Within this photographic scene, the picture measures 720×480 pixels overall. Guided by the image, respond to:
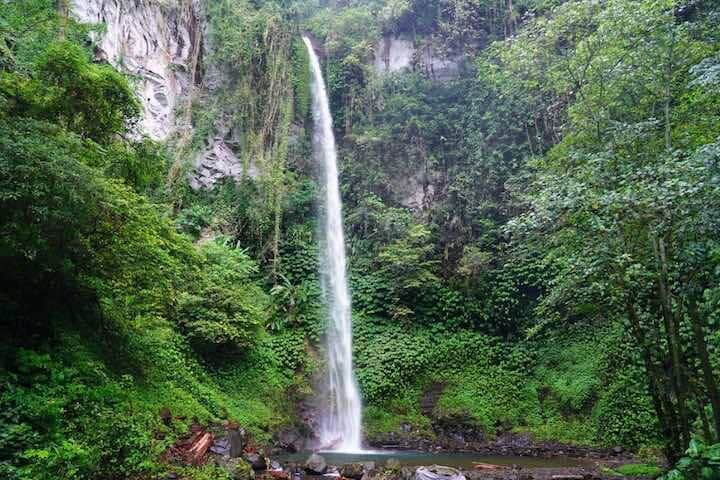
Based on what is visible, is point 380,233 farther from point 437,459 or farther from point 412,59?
point 412,59

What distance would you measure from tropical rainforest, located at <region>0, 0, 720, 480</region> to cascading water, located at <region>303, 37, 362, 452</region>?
423 millimetres

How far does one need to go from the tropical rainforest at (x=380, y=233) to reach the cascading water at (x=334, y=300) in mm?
423

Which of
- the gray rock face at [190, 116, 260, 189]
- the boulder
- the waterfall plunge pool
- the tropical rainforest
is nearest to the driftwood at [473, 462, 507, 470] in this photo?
the waterfall plunge pool

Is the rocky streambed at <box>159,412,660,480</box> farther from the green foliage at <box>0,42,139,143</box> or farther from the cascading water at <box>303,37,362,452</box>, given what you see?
the green foliage at <box>0,42,139,143</box>

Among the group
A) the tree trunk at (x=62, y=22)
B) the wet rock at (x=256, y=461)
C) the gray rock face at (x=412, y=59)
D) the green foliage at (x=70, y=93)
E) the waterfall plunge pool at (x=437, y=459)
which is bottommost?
the waterfall plunge pool at (x=437, y=459)

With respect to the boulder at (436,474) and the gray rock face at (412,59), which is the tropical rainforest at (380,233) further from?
the boulder at (436,474)

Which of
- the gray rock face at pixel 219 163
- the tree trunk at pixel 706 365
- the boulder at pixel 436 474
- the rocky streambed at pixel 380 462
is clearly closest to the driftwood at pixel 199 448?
the rocky streambed at pixel 380 462

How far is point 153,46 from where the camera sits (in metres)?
16.0

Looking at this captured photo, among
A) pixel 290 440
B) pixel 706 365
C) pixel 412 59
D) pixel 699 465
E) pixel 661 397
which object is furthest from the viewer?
pixel 412 59

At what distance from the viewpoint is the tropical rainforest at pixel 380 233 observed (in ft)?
18.0

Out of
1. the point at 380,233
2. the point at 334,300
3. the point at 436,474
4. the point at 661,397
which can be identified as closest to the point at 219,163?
the point at 380,233

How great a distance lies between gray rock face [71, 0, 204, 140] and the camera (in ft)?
45.2

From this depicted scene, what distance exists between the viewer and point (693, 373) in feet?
18.9

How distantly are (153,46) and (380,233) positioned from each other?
979cm
